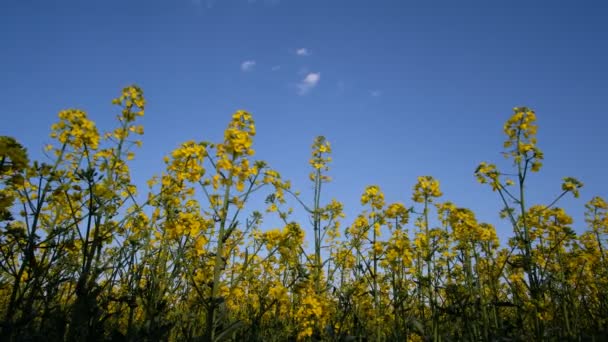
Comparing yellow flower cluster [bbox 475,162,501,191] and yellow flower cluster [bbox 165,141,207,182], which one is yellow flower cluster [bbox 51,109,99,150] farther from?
yellow flower cluster [bbox 475,162,501,191]

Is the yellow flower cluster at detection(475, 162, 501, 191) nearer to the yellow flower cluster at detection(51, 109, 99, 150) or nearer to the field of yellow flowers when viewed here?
the field of yellow flowers

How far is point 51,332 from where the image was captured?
12.5ft

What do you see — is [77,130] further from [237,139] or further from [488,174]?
[488,174]

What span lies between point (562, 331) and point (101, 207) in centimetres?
522

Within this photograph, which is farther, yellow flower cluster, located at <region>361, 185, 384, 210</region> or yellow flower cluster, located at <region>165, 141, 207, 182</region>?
yellow flower cluster, located at <region>361, 185, 384, 210</region>

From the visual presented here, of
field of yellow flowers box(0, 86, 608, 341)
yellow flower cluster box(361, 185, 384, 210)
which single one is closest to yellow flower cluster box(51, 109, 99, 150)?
field of yellow flowers box(0, 86, 608, 341)

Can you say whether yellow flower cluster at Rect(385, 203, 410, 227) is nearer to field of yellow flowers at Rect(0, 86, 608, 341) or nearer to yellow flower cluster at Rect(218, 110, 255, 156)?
field of yellow flowers at Rect(0, 86, 608, 341)

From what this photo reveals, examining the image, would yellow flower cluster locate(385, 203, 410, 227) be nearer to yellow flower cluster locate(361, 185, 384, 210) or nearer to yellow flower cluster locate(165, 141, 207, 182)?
yellow flower cluster locate(361, 185, 384, 210)

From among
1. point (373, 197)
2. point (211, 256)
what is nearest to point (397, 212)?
point (373, 197)

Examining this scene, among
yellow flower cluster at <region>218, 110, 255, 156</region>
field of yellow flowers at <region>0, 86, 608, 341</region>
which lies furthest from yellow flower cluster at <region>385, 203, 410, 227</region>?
yellow flower cluster at <region>218, 110, 255, 156</region>

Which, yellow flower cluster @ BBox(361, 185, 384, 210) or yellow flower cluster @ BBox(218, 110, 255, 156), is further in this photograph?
yellow flower cluster @ BBox(361, 185, 384, 210)

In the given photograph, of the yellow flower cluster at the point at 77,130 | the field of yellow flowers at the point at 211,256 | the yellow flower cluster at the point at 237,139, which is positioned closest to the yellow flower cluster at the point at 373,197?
the field of yellow flowers at the point at 211,256

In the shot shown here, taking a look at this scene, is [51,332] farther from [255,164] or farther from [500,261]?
[500,261]

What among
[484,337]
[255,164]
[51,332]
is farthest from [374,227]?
[51,332]
